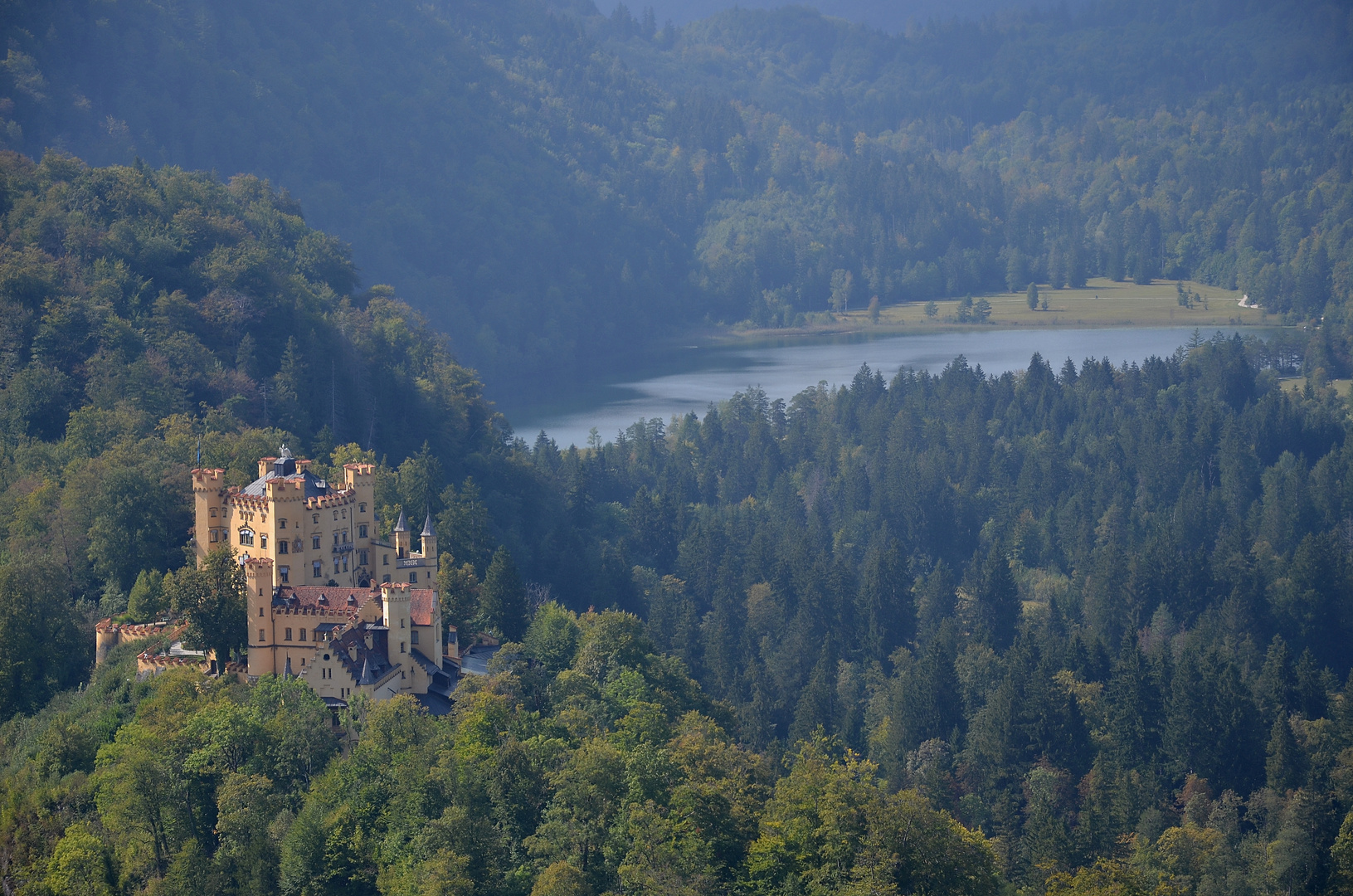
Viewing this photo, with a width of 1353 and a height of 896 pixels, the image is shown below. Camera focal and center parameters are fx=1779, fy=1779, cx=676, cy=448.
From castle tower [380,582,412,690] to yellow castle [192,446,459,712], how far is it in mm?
30

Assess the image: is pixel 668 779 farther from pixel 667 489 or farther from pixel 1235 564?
pixel 667 489

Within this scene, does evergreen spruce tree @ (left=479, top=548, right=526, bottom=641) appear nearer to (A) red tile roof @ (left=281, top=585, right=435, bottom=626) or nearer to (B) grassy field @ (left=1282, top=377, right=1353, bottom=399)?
(A) red tile roof @ (left=281, top=585, right=435, bottom=626)

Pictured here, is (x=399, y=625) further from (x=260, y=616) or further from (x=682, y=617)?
(x=682, y=617)

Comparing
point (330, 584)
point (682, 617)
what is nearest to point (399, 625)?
point (330, 584)

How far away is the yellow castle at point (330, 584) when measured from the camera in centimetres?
6353

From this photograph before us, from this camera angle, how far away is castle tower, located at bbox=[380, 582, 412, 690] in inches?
2515

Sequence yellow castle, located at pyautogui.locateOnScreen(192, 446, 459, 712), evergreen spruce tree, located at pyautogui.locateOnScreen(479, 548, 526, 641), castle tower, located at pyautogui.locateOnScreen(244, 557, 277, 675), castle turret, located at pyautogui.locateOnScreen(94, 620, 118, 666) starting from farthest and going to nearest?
evergreen spruce tree, located at pyautogui.locateOnScreen(479, 548, 526, 641)
castle turret, located at pyautogui.locateOnScreen(94, 620, 118, 666)
castle tower, located at pyautogui.locateOnScreen(244, 557, 277, 675)
yellow castle, located at pyautogui.locateOnScreen(192, 446, 459, 712)

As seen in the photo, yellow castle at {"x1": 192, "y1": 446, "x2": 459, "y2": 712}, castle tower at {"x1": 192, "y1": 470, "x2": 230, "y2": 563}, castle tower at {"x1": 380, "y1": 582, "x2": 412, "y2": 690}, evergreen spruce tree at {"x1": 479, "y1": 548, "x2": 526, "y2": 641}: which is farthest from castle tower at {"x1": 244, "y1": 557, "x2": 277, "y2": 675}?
evergreen spruce tree at {"x1": 479, "y1": 548, "x2": 526, "y2": 641}

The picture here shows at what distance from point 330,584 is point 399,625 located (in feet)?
15.0

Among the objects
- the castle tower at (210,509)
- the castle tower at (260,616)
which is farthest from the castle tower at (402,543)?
the castle tower at (260,616)

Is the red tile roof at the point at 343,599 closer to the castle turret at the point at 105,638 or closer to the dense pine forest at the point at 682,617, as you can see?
the dense pine forest at the point at 682,617

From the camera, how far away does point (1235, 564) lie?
11488 cm

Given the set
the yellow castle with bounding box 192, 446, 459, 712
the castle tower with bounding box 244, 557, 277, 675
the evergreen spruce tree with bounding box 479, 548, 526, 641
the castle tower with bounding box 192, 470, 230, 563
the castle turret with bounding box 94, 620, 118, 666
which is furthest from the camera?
the evergreen spruce tree with bounding box 479, 548, 526, 641

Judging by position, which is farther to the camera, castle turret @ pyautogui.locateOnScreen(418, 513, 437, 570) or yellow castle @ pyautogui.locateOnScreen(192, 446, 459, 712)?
castle turret @ pyautogui.locateOnScreen(418, 513, 437, 570)
